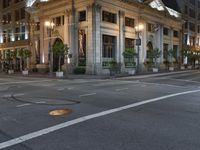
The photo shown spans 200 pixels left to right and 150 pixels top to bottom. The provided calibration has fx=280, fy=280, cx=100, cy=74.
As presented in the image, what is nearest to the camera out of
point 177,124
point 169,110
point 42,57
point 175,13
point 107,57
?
point 177,124

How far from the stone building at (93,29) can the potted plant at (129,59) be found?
0.98m

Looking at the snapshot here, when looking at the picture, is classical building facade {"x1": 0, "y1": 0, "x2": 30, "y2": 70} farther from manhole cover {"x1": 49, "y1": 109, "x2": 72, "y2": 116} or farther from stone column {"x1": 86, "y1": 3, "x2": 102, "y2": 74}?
manhole cover {"x1": 49, "y1": 109, "x2": 72, "y2": 116}

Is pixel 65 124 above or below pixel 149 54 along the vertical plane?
below

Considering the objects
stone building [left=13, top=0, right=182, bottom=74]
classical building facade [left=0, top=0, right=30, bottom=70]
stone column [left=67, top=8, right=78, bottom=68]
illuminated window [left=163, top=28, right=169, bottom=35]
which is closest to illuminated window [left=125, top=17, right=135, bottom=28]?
stone building [left=13, top=0, right=182, bottom=74]

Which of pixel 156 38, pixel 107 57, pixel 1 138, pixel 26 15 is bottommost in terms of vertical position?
pixel 1 138

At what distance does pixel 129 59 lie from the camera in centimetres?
4641

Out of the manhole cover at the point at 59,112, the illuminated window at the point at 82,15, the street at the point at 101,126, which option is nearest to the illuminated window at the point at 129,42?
the illuminated window at the point at 82,15

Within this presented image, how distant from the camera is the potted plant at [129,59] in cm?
4209

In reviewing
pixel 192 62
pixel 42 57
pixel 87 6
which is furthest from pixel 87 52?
pixel 192 62

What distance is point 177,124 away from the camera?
798 cm

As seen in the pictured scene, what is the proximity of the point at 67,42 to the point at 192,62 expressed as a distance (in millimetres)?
43893

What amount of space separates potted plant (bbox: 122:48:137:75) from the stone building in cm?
98

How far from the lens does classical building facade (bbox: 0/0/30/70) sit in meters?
55.8

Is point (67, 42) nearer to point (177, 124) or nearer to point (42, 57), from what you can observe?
point (42, 57)
